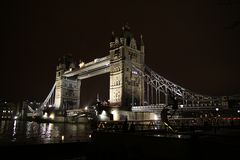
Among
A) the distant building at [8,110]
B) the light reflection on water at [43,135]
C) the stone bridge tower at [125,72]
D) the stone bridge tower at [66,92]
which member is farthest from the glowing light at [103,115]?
the distant building at [8,110]

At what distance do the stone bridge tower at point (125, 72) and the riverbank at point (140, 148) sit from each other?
128 feet

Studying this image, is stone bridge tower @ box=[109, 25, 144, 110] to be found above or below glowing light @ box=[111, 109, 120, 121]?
above

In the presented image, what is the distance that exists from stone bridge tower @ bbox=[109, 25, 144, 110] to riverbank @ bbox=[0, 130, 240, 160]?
38.9 meters

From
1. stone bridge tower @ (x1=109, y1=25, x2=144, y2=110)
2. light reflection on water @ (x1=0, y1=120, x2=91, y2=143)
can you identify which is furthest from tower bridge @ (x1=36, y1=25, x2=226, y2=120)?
light reflection on water @ (x1=0, y1=120, x2=91, y2=143)

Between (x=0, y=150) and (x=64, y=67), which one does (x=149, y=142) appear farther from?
(x=64, y=67)

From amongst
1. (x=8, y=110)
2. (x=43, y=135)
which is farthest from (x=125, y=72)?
(x=8, y=110)

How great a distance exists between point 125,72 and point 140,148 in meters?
50.9

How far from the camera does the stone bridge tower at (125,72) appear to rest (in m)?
64.0

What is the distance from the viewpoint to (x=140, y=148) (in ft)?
48.8

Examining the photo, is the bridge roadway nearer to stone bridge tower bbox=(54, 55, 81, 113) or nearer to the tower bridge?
the tower bridge

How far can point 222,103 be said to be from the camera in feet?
145

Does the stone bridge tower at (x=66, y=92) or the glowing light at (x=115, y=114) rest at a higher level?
the stone bridge tower at (x=66, y=92)

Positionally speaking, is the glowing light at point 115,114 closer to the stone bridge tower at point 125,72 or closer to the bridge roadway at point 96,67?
the stone bridge tower at point 125,72

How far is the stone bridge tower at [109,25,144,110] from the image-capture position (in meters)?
64.0
